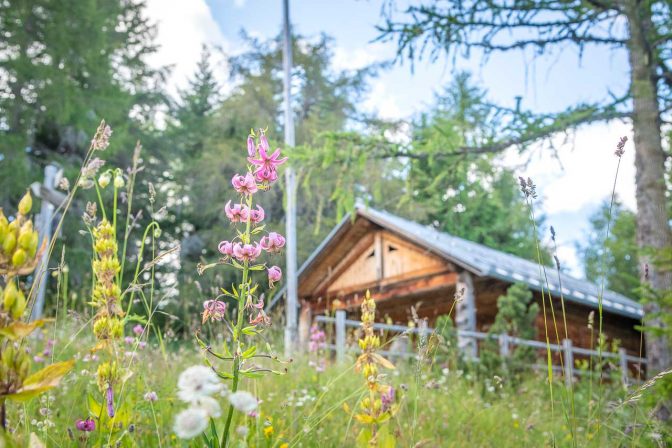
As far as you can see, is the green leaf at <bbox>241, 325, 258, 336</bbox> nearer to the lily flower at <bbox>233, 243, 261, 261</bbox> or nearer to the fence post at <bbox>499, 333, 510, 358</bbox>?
the lily flower at <bbox>233, 243, 261, 261</bbox>

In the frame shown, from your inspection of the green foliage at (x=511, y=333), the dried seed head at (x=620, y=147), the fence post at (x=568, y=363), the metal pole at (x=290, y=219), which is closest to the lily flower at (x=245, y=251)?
the dried seed head at (x=620, y=147)

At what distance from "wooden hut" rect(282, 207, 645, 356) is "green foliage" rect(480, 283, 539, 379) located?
88cm

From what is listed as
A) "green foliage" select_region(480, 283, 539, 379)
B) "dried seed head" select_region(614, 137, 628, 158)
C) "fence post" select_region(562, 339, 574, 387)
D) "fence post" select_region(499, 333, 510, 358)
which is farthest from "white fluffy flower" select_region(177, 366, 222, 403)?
"fence post" select_region(499, 333, 510, 358)

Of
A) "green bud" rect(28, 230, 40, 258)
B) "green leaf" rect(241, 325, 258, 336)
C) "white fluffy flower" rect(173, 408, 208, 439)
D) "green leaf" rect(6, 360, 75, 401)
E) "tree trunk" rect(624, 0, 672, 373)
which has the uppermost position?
"tree trunk" rect(624, 0, 672, 373)

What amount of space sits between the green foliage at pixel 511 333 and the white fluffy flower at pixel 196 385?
21.4 ft

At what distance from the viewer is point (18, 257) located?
105cm

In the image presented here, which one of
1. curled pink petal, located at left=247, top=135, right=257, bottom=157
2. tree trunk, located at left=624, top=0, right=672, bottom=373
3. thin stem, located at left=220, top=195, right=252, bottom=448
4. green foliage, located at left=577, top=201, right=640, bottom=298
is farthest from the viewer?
green foliage, located at left=577, top=201, right=640, bottom=298

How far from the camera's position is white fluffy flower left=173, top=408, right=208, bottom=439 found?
89 cm

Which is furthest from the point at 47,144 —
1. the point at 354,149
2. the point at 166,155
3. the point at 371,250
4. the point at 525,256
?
the point at 525,256

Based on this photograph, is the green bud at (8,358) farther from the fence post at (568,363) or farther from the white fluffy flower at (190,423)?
the fence post at (568,363)

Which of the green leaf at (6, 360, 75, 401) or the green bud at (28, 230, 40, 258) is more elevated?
the green bud at (28, 230, 40, 258)

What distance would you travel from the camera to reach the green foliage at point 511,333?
744 centimetres

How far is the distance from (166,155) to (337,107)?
7248 millimetres

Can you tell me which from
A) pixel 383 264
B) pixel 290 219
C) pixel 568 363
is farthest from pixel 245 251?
pixel 383 264
